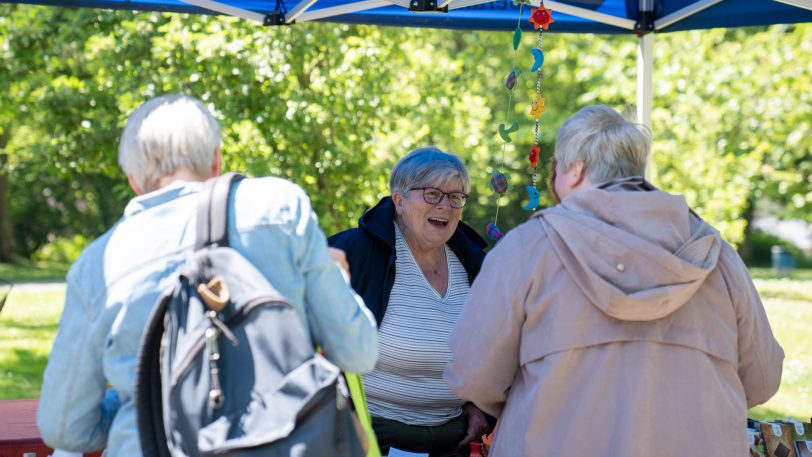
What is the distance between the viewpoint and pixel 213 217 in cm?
185

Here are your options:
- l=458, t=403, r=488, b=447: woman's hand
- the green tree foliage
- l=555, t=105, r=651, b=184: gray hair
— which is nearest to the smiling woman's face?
l=458, t=403, r=488, b=447: woman's hand

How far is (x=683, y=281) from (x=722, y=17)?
7.88 feet

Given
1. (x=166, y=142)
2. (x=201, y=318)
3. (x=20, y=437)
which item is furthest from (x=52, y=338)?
(x=201, y=318)

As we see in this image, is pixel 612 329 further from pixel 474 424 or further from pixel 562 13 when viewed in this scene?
pixel 562 13

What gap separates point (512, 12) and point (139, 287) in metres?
2.89

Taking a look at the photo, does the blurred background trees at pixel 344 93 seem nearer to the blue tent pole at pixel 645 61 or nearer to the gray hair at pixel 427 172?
the blue tent pole at pixel 645 61

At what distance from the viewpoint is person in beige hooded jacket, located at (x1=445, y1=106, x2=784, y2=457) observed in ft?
7.19

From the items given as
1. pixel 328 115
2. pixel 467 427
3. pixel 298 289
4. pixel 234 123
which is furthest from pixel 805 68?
pixel 298 289

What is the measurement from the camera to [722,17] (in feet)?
13.9

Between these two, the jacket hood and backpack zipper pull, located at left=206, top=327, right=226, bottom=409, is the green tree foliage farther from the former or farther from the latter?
backpack zipper pull, located at left=206, top=327, right=226, bottom=409

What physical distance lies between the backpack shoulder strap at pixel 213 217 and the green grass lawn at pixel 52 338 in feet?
17.2

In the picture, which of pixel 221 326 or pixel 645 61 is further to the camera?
pixel 645 61

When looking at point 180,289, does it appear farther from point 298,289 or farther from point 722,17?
point 722,17

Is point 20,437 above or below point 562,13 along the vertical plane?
below
